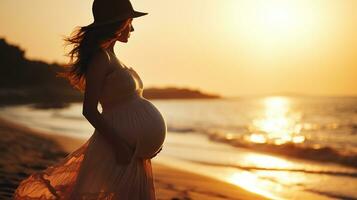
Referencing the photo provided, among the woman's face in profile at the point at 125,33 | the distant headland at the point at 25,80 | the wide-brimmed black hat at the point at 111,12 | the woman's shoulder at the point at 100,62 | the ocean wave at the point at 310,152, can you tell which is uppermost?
the distant headland at the point at 25,80

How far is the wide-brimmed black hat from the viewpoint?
2.84 metres

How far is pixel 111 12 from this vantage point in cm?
284

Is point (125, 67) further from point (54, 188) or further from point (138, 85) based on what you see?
point (54, 188)

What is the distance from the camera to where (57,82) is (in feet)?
263

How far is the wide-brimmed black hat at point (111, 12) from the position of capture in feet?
9.32

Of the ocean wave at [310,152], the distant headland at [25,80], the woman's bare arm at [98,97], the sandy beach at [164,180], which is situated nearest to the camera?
the woman's bare arm at [98,97]

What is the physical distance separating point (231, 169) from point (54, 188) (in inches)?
280

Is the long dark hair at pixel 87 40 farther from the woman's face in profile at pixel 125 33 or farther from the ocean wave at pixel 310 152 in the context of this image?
the ocean wave at pixel 310 152

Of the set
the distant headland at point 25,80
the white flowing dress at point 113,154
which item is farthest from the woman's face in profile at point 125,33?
the distant headland at point 25,80

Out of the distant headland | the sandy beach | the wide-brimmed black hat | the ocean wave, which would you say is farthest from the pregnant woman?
the distant headland

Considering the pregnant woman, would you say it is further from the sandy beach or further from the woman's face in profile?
the sandy beach

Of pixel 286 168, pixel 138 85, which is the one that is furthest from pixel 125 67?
pixel 286 168

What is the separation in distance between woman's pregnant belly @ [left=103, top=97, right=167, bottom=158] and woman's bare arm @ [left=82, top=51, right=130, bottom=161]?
0.06m

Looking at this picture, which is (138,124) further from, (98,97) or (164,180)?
(164,180)
